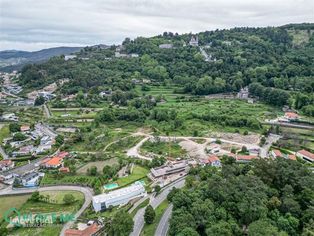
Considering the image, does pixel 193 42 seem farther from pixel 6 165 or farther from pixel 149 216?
pixel 149 216

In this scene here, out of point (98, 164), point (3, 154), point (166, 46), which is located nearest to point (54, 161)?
point (98, 164)

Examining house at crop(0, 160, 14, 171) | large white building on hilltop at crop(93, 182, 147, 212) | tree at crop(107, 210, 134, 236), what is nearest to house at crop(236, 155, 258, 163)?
large white building on hilltop at crop(93, 182, 147, 212)

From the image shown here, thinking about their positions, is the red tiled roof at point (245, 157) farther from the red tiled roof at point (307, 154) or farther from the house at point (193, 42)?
the house at point (193, 42)

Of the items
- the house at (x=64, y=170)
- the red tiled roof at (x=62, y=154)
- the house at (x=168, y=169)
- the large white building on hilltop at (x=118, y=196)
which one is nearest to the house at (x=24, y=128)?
the red tiled roof at (x=62, y=154)

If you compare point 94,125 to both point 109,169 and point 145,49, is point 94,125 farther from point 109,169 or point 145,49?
point 145,49

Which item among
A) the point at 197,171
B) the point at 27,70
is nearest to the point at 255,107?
the point at 197,171

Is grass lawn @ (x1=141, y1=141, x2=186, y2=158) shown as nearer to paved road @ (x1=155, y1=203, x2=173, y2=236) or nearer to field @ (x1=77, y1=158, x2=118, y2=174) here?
field @ (x1=77, y1=158, x2=118, y2=174)
